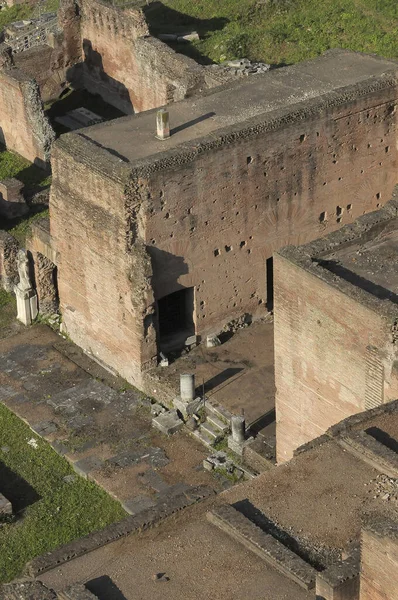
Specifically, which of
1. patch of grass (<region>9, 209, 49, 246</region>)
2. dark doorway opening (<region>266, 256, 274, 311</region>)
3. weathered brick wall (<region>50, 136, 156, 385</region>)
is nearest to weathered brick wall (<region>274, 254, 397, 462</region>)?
weathered brick wall (<region>50, 136, 156, 385</region>)

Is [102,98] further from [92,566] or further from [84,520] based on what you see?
[92,566]

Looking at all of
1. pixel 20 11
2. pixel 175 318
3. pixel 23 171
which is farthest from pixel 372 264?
pixel 20 11

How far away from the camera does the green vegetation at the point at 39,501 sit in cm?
2231

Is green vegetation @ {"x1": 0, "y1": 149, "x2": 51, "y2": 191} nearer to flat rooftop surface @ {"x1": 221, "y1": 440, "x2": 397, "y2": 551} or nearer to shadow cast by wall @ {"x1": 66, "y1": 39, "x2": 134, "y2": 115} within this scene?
shadow cast by wall @ {"x1": 66, "y1": 39, "x2": 134, "y2": 115}

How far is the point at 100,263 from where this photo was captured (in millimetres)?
25906

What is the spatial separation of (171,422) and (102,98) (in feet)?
49.5

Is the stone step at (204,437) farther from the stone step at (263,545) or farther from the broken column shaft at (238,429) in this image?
the stone step at (263,545)

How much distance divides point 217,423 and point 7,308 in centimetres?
655

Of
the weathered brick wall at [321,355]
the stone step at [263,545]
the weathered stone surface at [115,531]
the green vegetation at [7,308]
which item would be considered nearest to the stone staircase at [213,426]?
the weathered brick wall at [321,355]

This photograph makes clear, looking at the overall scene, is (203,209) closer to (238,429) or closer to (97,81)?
(238,429)

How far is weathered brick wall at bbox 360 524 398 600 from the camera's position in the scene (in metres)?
14.8

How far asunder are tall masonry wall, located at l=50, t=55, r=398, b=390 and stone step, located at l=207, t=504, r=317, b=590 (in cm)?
854

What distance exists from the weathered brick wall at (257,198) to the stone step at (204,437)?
2.72 metres

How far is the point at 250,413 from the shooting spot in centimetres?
2489
